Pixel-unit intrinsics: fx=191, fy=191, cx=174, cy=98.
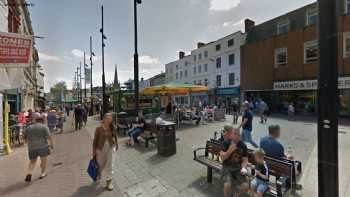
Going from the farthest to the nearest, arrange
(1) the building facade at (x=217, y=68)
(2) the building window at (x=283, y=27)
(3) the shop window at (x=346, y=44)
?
(1) the building facade at (x=217, y=68) < (2) the building window at (x=283, y=27) < (3) the shop window at (x=346, y=44)

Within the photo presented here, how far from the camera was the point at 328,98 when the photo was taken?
206 cm

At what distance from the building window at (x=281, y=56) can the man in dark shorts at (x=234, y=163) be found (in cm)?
2001

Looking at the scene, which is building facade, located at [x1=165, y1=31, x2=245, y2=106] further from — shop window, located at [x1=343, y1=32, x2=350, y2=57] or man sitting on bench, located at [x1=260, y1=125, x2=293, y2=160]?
man sitting on bench, located at [x1=260, y1=125, x2=293, y2=160]

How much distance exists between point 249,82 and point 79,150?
21185mm

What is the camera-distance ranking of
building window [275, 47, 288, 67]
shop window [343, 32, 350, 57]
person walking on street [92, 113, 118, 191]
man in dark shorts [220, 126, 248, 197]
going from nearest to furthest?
man in dark shorts [220, 126, 248, 197] < person walking on street [92, 113, 118, 191] < shop window [343, 32, 350, 57] < building window [275, 47, 288, 67]

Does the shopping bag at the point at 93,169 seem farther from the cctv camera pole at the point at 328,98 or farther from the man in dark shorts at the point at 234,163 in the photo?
the cctv camera pole at the point at 328,98

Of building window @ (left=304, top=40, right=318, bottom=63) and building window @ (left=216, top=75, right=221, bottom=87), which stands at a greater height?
building window @ (left=304, top=40, right=318, bottom=63)

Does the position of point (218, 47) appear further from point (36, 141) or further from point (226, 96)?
point (36, 141)

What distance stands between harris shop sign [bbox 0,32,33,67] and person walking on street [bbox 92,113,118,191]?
471cm

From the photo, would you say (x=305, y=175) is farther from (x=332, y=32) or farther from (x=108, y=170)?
(x=108, y=170)

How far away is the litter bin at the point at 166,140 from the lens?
6078 mm

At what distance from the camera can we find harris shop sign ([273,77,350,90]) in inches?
593

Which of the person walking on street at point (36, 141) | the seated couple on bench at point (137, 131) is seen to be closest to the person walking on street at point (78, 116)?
the seated couple on bench at point (137, 131)

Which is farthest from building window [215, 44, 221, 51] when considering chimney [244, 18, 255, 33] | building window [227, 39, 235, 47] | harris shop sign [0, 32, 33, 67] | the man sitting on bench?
the man sitting on bench
